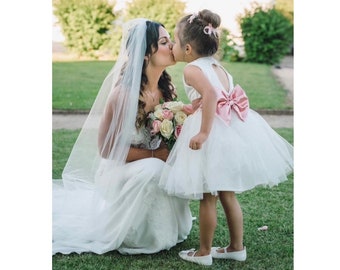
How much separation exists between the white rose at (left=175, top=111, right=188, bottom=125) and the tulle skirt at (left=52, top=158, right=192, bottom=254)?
0.73 ft

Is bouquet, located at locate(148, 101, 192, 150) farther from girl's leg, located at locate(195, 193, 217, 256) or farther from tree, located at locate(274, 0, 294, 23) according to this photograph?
tree, located at locate(274, 0, 294, 23)

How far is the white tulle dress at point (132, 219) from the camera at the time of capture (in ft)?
9.48

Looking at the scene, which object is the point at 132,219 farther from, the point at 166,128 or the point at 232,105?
the point at 232,105

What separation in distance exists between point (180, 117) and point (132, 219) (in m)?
0.55

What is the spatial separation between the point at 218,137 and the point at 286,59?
8735 mm

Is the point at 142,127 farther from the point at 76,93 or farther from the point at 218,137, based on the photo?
the point at 76,93

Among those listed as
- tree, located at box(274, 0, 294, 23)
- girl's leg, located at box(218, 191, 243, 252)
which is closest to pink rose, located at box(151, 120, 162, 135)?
girl's leg, located at box(218, 191, 243, 252)

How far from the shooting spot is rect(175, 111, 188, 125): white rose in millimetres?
2944

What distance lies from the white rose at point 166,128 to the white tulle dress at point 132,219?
137 millimetres

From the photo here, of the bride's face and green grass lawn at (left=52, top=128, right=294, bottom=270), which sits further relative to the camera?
the bride's face

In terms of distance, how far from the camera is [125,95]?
2.97 meters

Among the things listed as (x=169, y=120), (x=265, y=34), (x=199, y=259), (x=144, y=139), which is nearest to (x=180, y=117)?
(x=169, y=120)
